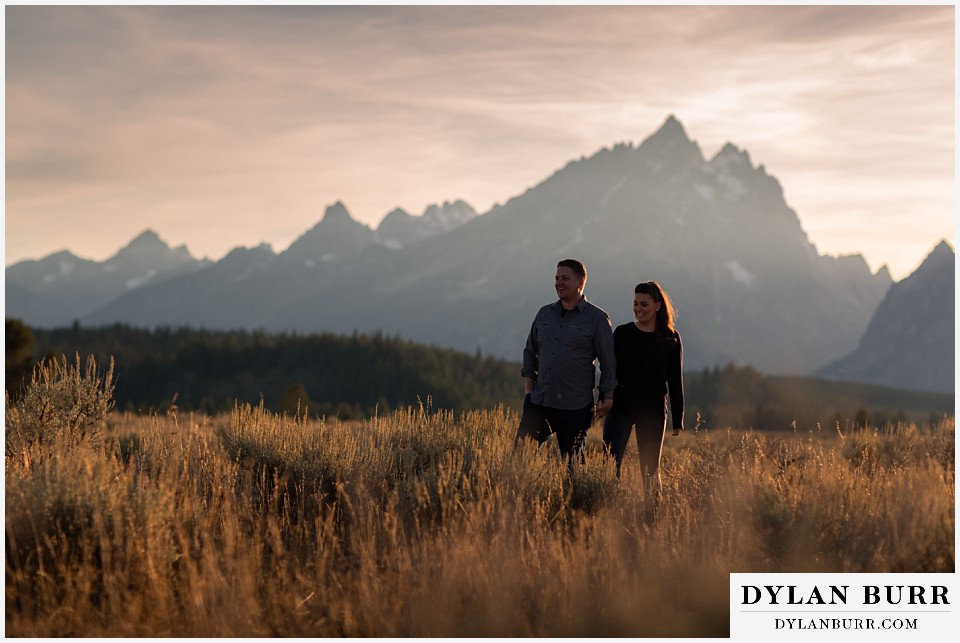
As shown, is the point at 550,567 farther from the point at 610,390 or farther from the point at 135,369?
the point at 135,369

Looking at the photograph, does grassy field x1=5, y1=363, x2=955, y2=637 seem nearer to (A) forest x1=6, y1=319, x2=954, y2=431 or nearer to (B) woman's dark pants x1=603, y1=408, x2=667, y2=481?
(B) woman's dark pants x1=603, y1=408, x2=667, y2=481

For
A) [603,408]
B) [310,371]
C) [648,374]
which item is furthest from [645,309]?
[310,371]

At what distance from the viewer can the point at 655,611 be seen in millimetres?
5781

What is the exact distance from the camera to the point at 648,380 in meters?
8.09

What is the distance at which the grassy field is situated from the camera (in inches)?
222

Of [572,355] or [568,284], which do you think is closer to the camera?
[568,284]

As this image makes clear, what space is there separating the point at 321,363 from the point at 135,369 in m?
31.7

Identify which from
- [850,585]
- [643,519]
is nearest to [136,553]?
[643,519]

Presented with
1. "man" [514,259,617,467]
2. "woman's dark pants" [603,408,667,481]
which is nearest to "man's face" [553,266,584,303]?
"man" [514,259,617,467]

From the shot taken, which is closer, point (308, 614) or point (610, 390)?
point (308, 614)

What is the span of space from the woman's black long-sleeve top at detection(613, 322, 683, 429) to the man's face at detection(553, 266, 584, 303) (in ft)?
1.71

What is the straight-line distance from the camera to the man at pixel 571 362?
8.06 m

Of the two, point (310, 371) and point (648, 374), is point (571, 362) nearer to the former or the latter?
point (648, 374)

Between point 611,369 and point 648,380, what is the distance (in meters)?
0.37
